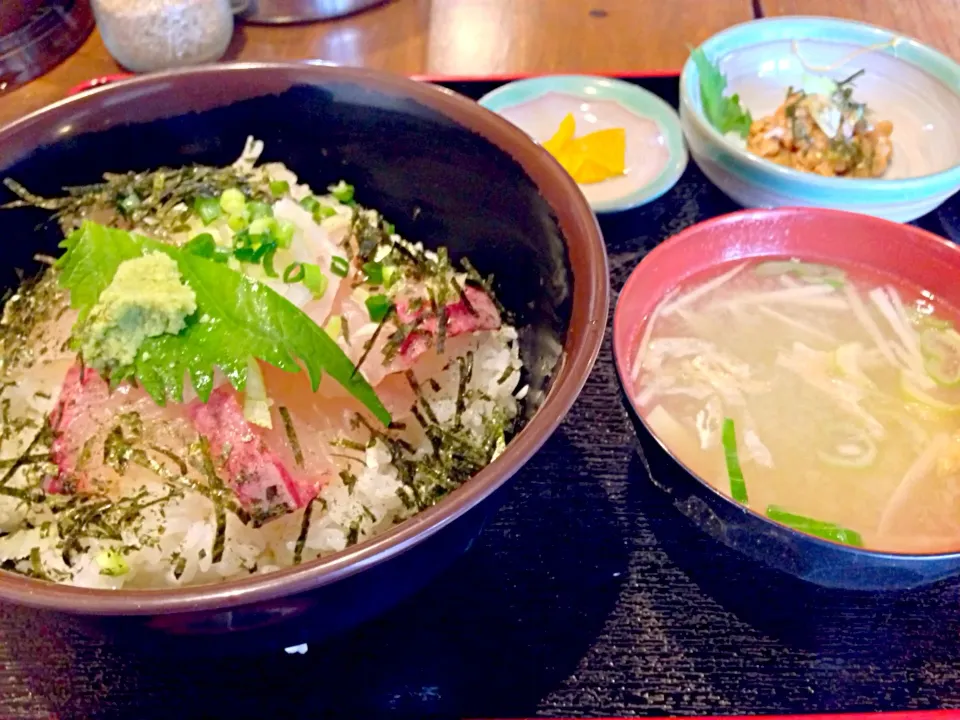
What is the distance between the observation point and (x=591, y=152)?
2.08m

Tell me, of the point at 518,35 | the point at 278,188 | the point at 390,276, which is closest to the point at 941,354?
the point at 390,276

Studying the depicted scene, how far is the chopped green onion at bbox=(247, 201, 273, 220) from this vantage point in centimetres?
132

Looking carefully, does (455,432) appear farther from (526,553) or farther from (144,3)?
(144,3)

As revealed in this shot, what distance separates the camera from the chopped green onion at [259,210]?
1320 mm

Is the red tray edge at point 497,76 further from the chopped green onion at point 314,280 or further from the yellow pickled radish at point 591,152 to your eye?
the chopped green onion at point 314,280

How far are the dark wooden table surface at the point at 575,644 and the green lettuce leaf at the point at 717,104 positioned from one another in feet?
3.61

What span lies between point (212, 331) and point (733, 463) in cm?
89

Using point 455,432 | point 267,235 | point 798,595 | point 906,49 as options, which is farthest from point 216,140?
point 906,49

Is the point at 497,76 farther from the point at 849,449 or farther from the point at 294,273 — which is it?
the point at 849,449

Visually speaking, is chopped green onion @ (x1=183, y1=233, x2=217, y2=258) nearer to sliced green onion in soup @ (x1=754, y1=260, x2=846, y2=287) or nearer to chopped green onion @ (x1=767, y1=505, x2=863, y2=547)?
chopped green onion @ (x1=767, y1=505, x2=863, y2=547)

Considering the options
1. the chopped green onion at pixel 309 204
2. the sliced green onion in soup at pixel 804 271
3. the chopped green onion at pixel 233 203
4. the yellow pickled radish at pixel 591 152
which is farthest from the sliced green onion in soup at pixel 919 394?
the chopped green onion at pixel 233 203

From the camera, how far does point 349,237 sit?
143 centimetres

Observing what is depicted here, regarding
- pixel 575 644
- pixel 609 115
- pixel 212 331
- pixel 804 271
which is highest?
pixel 212 331

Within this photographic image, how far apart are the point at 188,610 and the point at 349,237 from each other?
807mm
